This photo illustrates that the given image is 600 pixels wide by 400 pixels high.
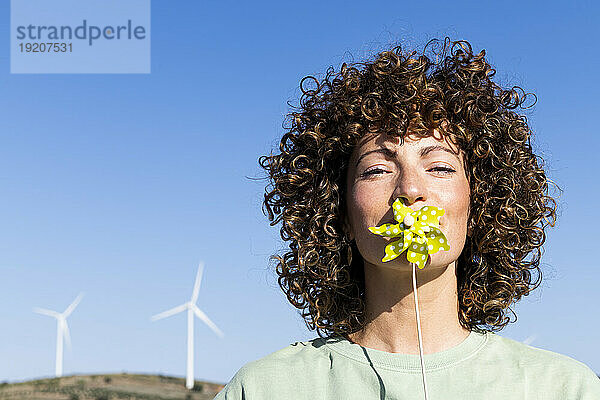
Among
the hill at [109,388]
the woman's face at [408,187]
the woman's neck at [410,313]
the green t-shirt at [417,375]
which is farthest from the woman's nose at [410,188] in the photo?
the hill at [109,388]

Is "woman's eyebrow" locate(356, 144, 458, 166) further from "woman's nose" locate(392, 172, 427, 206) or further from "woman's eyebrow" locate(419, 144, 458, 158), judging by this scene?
"woman's nose" locate(392, 172, 427, 206)

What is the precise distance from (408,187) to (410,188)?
0.01 metres

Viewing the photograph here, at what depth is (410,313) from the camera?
4797mm

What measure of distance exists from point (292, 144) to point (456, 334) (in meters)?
1.48

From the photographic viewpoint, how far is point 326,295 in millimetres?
5215

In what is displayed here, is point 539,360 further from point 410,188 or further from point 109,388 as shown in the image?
point 109,388

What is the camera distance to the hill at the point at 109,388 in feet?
251

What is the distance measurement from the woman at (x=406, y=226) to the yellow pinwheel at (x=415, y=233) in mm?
34

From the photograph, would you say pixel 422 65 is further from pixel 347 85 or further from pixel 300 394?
pixel 300 394

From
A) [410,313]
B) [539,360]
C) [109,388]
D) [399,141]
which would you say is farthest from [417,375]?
[109,388]

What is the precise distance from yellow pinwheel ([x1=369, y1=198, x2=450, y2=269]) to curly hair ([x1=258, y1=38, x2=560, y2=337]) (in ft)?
1.98

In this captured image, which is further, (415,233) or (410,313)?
(410,313)

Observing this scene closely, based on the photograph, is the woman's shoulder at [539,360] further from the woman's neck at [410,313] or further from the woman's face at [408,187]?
the woman's face at [408,187]

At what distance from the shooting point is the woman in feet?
15.3
